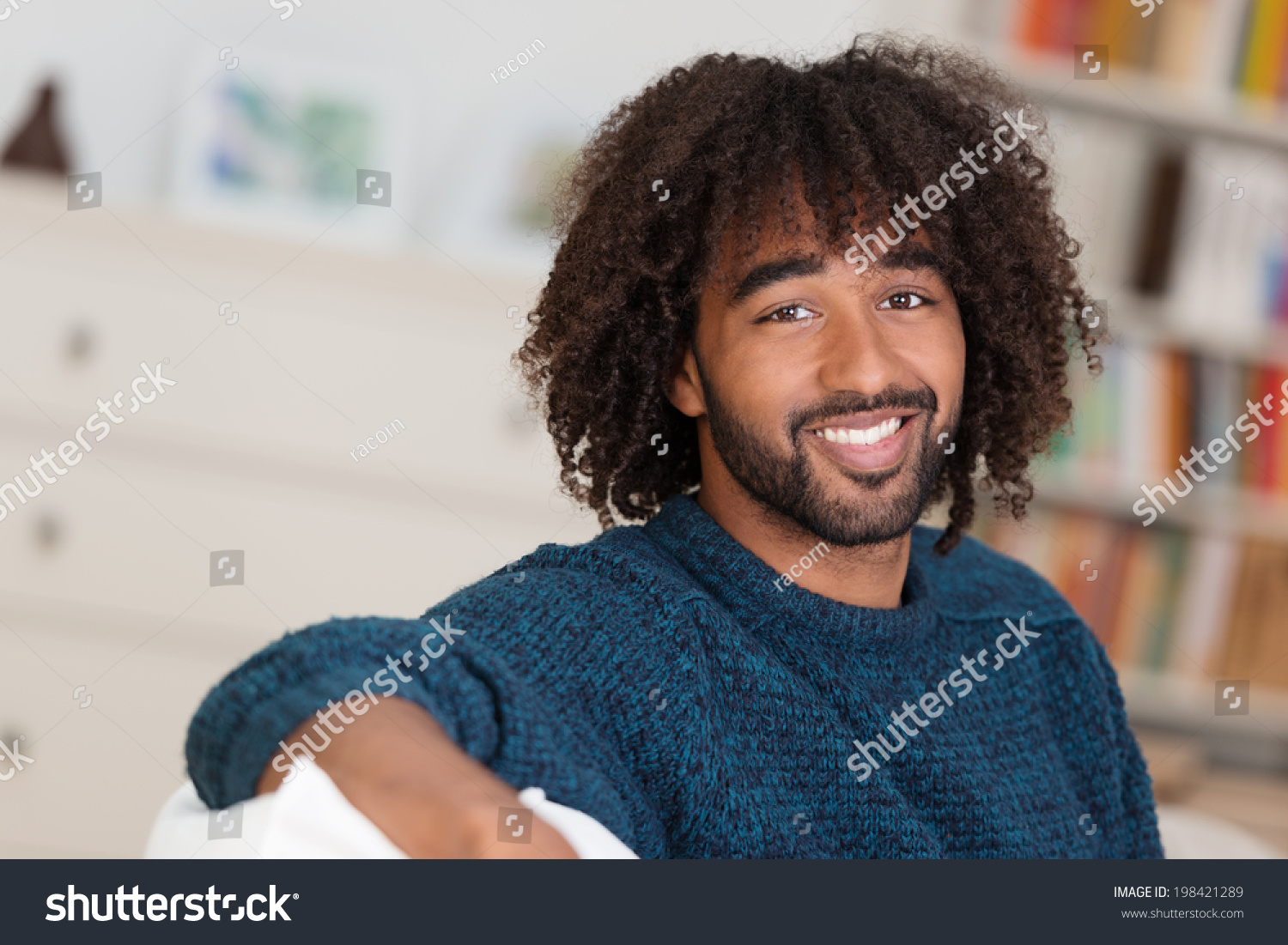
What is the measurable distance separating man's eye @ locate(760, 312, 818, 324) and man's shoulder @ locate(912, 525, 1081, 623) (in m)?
0.31

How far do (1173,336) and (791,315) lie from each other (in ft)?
4.61

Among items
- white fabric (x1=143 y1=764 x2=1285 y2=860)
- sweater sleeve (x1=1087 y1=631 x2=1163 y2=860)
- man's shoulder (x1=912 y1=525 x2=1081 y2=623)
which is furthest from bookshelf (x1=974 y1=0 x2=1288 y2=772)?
white fabric (x1=143 y1=764 x2=1285 y2=860)

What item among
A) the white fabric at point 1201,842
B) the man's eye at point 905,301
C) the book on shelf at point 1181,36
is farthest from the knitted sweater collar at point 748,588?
the book on shelf at point 1181,36

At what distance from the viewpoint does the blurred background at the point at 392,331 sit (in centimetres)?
204

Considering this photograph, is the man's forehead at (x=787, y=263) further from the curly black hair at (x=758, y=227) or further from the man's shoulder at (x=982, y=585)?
the man's shoulder at (x=982, y=585)

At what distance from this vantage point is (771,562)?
1.13 metres

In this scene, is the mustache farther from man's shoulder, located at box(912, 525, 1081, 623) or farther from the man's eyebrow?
man's shoulder, located at box(912, 525, 1081, 623)

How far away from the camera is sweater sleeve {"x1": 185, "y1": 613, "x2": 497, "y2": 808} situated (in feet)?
2.25

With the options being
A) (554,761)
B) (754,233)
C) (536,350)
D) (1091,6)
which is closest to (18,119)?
(536,350)

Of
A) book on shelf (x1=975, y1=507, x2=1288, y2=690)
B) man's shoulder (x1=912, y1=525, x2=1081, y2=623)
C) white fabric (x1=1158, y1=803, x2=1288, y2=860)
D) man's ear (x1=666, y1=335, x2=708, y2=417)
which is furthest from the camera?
book on shelf (x1=975, y1=507, x2=1288, y2=690)

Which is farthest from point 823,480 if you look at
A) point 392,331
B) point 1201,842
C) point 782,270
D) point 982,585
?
point 392,331

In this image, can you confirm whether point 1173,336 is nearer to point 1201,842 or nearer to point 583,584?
point 1201,842

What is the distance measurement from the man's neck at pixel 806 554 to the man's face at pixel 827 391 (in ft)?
0.05

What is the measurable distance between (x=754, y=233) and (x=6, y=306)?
140cm
